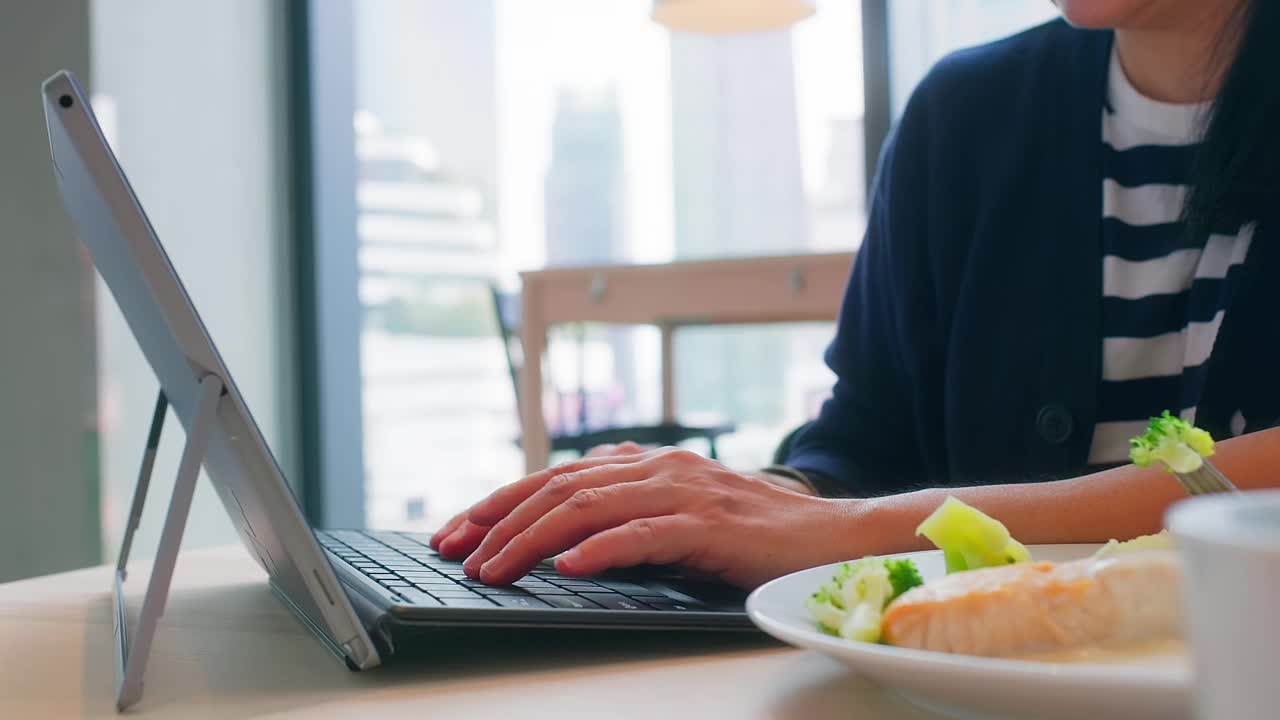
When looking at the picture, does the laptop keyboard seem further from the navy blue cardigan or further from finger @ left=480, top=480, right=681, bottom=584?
the navy blue cardigan

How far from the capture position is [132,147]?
2754 mm

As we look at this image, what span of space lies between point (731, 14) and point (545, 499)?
97.2 inches

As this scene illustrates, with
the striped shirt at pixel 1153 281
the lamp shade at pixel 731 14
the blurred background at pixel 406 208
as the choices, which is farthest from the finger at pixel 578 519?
the lamp shade at pixel 731 14

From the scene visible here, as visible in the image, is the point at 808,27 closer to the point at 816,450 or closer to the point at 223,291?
the point at 223,291

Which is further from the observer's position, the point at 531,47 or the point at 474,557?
the point at 531,47

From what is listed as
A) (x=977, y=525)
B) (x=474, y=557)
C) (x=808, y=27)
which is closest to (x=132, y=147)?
(x=808, y=27)

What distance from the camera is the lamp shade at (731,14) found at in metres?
2.84

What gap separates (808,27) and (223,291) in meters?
1.86

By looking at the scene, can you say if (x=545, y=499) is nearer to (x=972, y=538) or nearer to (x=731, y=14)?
(x=972, y=538)

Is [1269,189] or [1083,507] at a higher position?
[1269,189]

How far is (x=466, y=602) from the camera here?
17.8 inches

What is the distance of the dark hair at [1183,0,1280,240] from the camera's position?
0.79 m

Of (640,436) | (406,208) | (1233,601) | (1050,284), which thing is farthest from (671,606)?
(406,208)

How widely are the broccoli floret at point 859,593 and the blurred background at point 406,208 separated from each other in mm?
2060
